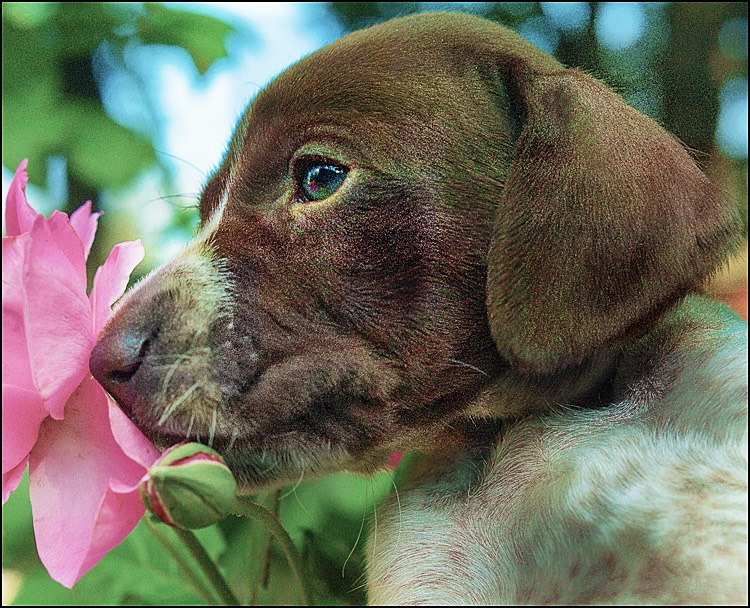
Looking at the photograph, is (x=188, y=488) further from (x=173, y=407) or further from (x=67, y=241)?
(x=67, y=241)

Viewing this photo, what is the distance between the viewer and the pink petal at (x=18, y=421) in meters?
0.51

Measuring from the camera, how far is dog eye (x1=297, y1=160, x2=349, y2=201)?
2.10 ft

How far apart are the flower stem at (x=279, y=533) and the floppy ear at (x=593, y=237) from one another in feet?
0.70

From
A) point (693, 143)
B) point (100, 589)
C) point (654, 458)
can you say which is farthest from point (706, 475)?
point (100, 589)

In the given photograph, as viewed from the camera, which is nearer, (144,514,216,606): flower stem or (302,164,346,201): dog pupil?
(302,164,346,201): dog pupil

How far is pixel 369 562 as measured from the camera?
0.67m

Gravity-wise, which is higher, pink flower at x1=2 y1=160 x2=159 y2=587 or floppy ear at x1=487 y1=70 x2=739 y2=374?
floppy ear at x1=487 y1=70 x2=739 y2=374

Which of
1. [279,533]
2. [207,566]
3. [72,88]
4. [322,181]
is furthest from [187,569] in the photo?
[72,88]

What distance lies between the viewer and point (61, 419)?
0.56 metres

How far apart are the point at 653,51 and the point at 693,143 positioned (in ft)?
0.26

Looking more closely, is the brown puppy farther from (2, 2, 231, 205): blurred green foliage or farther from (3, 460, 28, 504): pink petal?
(2, 2, 231, 205): blurred green foliage

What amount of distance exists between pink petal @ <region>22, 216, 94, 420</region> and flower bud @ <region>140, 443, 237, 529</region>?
0.33 feet

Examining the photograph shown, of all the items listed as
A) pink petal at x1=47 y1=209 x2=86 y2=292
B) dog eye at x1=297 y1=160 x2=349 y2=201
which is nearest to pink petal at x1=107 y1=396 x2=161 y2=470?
pink petal at x1=47 y1=209 x2=86 y2=292

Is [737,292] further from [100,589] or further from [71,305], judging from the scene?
[100,589]
